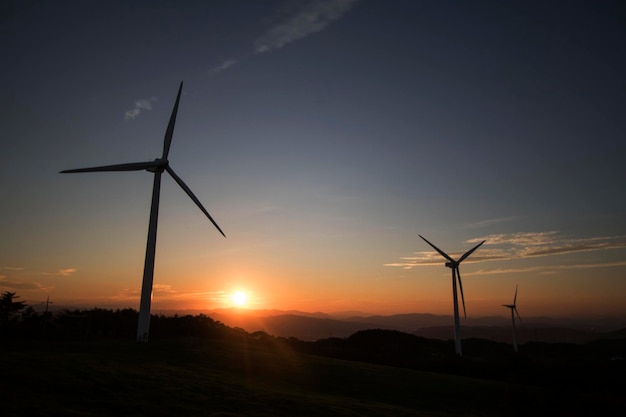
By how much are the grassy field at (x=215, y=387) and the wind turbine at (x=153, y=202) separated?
3.02 m

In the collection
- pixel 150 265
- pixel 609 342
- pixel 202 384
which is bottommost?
pixel 609 342

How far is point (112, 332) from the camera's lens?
61781mm

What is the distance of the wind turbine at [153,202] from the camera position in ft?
140

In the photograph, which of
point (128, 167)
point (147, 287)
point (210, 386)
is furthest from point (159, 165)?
point (210, 386)

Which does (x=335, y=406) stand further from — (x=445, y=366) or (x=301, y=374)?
(x=445, y=366)

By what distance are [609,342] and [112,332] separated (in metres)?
212

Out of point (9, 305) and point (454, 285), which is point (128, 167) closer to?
point (9, 305)

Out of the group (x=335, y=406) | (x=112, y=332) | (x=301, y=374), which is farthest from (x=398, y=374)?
(x=112, y=332)

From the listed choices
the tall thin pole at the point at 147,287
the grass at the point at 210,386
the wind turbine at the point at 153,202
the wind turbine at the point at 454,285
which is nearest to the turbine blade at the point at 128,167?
the wind turbine at the point at 153,202

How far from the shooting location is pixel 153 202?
152ft

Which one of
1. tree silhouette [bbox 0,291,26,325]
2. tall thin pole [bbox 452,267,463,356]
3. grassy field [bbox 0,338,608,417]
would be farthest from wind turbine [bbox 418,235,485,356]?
tree silhouette [bbox 0,291,26,325]

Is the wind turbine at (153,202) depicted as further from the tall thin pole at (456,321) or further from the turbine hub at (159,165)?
the tall thin pole at (456,321)

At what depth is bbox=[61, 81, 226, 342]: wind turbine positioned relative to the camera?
Answer: 140 ft

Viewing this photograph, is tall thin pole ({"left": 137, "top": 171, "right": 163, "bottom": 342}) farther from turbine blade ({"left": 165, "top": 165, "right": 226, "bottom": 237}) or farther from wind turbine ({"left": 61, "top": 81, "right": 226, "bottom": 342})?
turbine blade ({"left": 165, "top": 165, "right": 226, "bottom": 237})
